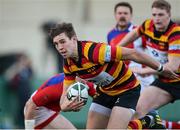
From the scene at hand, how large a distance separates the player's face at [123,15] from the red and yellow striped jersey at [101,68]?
2.69 metres

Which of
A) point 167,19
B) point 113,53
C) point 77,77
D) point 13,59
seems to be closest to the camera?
point 113,53

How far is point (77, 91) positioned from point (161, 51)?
187 centimetres

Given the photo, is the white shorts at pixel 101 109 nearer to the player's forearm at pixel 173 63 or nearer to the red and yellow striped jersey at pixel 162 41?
the player's forearm at pixel 173 63

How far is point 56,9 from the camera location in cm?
2330

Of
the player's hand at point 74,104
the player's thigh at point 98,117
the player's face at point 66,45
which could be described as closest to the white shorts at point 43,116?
the player's thigh at point 98,117

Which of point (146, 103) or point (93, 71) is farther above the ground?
point (93, 71)

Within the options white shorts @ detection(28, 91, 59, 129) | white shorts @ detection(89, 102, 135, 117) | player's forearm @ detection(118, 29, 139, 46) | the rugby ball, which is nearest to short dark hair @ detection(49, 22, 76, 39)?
the rugby ball

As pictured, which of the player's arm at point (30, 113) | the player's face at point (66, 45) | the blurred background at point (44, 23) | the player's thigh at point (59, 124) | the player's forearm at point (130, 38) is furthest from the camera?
the blurred background at point (44, 23)

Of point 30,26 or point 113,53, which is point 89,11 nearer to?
point 30,26

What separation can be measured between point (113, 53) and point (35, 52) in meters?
12.1

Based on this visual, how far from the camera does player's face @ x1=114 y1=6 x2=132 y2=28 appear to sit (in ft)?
45.1

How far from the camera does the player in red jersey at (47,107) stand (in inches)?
467

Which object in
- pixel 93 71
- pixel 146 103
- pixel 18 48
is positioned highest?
pixel 93 71

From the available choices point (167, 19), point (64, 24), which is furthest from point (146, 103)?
point (64, 24)
